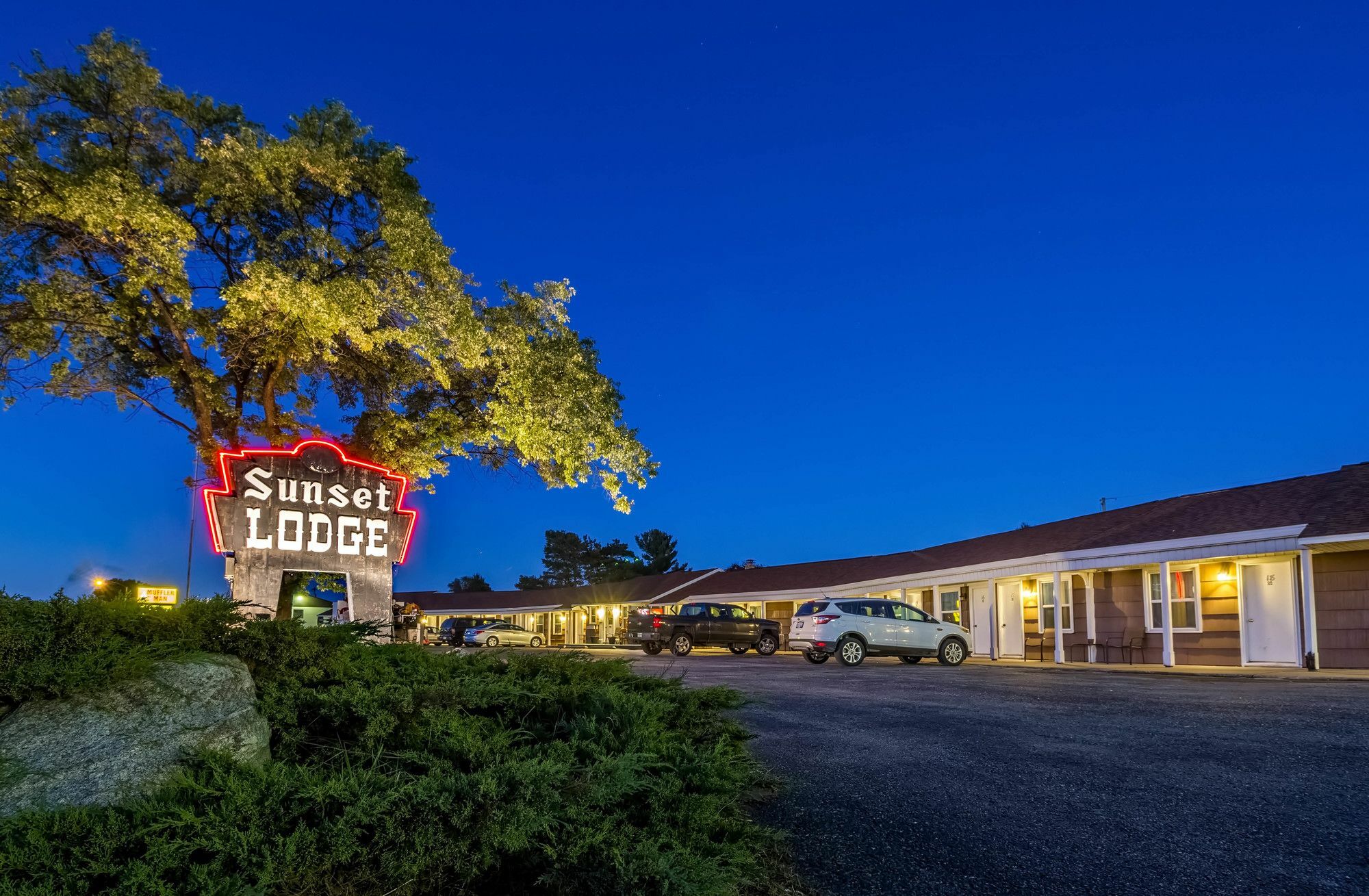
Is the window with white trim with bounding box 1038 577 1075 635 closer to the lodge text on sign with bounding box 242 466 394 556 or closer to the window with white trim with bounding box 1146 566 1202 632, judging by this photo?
the window with white trim with bounding box 1146 566 1202 632

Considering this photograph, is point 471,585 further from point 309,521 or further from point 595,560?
point 309,521

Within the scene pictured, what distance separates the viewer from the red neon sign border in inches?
455

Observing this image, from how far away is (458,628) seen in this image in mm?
44156

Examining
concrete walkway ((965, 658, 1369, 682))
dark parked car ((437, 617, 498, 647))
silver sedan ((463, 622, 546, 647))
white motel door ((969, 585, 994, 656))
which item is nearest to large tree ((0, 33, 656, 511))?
concrete walkway ((965, 658, 1369, 682))

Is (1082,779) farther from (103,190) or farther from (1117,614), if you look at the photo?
(1117,614)

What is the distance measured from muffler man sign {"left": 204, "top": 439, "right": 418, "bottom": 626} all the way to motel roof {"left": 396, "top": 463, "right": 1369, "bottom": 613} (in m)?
16.0

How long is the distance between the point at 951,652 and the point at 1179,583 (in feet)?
17.7

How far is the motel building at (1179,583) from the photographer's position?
53.3 feet

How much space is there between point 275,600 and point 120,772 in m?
8.96

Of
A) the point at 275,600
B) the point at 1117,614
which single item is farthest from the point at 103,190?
the point at 1117,614

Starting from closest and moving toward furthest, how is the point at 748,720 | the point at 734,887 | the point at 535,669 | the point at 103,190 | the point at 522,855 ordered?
1. the point at 522,855
2. the point at 734,887
3. the point at 535,669
4. the point at 748,720
5. the point at 103,190

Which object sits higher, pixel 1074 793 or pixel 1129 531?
pixel 1129 531

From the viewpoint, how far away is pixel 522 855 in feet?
11.0

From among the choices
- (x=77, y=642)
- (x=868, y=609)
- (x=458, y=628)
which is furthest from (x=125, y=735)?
(x=458, y=628)
